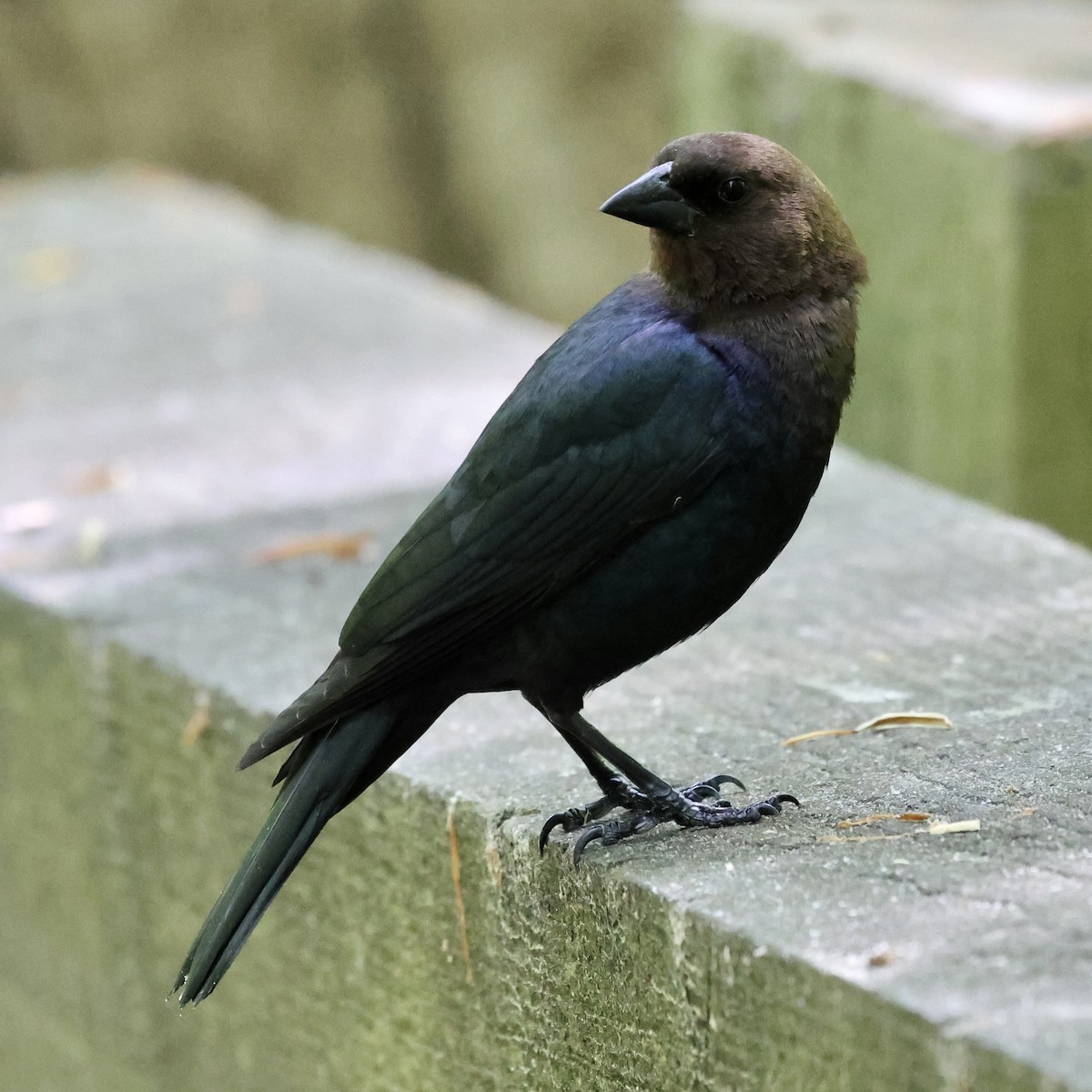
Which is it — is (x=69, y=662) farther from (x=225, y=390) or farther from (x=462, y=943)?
(x=225, y=390)

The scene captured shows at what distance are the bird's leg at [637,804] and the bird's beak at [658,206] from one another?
0.68 meters

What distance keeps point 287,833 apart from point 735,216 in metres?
1.03

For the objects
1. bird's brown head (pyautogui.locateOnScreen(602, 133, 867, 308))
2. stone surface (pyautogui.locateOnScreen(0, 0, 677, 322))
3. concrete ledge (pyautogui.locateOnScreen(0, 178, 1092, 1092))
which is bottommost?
stone surface (pyautogui.locateOnScreen(0, 0, 677, 322))

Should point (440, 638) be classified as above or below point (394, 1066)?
above

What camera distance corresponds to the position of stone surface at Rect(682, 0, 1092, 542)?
509 cm

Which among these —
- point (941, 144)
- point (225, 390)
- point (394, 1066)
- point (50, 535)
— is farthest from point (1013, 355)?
point (394, 1066)

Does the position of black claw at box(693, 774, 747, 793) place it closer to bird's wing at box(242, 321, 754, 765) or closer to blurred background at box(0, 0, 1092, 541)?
bird's wing at box(242, 321, 754, 765)

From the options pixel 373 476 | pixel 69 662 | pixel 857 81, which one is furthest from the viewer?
pixel 857 81

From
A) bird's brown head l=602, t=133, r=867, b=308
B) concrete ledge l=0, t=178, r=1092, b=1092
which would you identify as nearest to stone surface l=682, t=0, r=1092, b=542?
concrete ledge l=0, t=178, r=1092, b=1092

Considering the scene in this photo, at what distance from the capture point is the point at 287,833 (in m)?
2.60

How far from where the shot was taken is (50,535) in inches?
168

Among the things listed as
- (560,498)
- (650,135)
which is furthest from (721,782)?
(650,135)

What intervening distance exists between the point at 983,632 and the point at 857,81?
2.74m

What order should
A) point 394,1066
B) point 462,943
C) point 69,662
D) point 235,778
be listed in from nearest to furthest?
point 462,943 < point 394,1066 < point 235,778 < point 69,662
